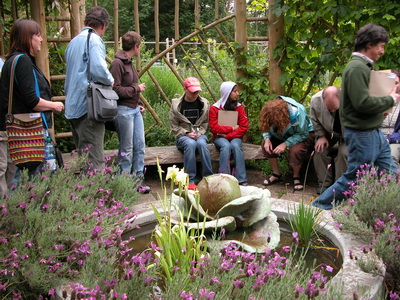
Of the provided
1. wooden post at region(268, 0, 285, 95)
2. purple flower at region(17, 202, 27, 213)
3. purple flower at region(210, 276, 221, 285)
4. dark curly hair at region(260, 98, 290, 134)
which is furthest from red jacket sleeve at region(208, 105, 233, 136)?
purple flower at region(210, 276, 221, 285)

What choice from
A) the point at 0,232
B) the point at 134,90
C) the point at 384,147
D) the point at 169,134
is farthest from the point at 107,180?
the point at 169,134

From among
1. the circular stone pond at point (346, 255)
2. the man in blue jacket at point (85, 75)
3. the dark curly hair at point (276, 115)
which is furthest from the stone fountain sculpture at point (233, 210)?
the dark curly hair at point (276, 115)

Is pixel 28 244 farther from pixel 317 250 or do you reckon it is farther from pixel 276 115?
pixel 276 115

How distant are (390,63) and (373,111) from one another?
196 cm

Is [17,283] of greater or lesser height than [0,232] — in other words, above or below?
below

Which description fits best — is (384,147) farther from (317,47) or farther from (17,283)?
(17,283)

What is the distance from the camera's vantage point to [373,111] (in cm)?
356

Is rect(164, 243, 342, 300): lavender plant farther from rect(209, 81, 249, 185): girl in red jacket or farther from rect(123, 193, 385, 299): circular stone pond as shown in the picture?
rect(209, 81, 249, 185): girl in red jacket

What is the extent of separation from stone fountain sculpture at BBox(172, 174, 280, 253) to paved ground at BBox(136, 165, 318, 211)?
1.60 m

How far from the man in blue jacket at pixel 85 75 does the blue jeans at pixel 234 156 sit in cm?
163

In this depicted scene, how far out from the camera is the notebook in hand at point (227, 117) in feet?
18.0

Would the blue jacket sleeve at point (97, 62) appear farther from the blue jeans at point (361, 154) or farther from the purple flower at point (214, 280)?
the purple flower at point (214, 280)

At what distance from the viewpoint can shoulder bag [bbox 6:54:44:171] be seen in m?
3.43

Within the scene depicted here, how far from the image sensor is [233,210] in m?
2.71
